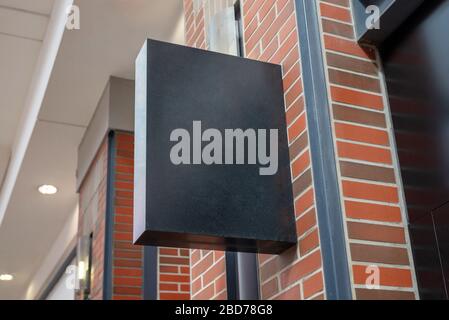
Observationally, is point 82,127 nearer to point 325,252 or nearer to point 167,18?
point 167,18

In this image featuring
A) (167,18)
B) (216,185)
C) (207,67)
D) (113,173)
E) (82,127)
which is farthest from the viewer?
(82,127)

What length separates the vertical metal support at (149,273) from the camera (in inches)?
143

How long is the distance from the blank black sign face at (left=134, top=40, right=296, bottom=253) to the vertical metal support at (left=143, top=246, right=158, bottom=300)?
6.53ft

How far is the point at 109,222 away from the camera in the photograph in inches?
149

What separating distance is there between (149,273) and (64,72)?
1.27 meters

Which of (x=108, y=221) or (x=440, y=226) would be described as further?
(x=108, y=221)

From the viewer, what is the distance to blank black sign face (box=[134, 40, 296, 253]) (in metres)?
1.63

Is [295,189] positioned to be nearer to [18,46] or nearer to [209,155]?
[209,155]

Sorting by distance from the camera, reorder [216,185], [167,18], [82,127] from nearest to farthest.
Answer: [216,185] → [167,18] → [82,127]

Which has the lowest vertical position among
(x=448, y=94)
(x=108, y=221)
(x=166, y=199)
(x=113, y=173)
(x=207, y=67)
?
(x=166, y=199)

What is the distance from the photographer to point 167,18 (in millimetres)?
3580
